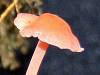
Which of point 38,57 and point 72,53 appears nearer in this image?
point 38,57

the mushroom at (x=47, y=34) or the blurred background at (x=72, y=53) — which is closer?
the mushroom at (x=47, y=34)

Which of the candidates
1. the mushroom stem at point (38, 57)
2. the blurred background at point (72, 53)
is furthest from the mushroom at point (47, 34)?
the blurred background at point (72, 53)

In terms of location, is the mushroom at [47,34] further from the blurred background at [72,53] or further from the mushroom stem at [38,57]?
the blurred background at [72,53]

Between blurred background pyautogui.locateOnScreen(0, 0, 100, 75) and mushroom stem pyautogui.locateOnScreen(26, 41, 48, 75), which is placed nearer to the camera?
mushroom stem pyautogui.locateOnScreen(26, 41, 48, 75)

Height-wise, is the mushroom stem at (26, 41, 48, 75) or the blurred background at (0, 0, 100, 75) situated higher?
the mushroom stem at (26, 41, 48, 75)

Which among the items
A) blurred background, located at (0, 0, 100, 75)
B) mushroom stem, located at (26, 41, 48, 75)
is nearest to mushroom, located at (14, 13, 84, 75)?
mushroom stem, located at (26, 41, 48, 75)

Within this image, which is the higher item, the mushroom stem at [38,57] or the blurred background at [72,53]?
the mushroom stem at [38,57]

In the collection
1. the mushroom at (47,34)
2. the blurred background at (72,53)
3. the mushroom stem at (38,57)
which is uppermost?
the mushroom at (47,34)

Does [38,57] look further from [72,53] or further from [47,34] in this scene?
[72,53]

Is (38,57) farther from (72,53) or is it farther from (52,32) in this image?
(72,53)

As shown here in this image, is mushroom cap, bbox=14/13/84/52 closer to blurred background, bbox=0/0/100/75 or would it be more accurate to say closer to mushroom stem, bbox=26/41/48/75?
mushroom stem, bbox=26/41/48/75

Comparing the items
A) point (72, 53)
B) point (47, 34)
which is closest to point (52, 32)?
point (47, 34)

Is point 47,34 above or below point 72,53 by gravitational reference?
above
